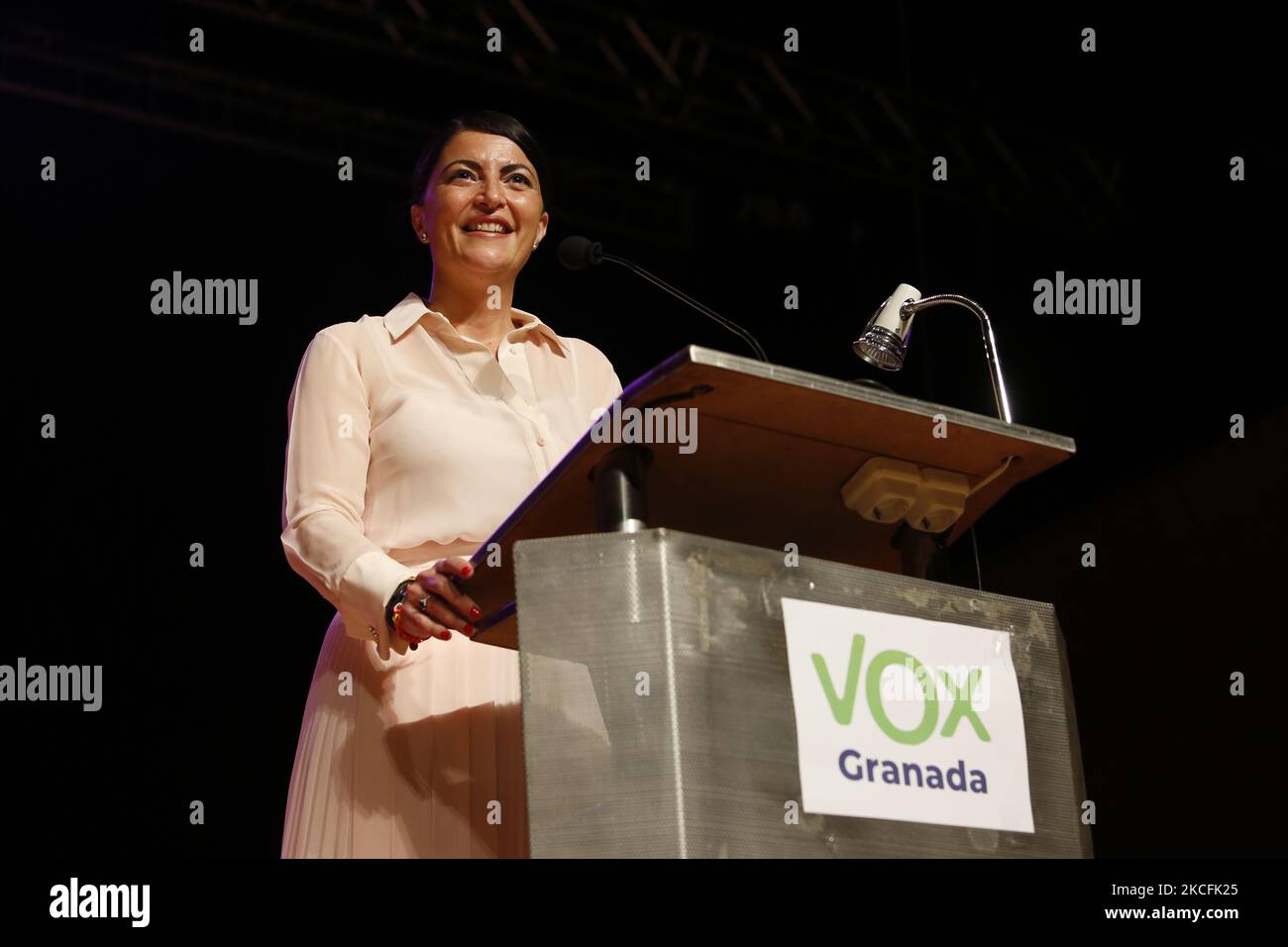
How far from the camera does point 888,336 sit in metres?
2.02

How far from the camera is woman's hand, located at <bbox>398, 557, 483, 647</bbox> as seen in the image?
64.3 inches

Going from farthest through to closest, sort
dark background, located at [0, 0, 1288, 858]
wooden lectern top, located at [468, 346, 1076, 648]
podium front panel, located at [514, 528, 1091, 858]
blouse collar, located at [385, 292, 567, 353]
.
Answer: dark background, located at [0, 0, 1288, 858], blouse collar, located at [385, 292, 567, 353], wooden lectern top, located at [468, 346, 1076, 648], podium front panel, located at [514, 528, 1091, 858]

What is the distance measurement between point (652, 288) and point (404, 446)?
116 inches

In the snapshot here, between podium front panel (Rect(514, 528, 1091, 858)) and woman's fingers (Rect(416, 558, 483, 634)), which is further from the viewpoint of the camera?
woman's fingers (Rect(416, 558, 483, 634))

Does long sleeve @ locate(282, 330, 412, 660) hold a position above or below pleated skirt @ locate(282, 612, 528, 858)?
above

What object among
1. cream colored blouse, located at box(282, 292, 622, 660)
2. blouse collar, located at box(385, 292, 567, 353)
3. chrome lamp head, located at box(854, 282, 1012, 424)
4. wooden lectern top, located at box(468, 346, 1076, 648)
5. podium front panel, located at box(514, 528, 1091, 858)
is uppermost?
blouse collar, located at box(385, 292, 567, 353)

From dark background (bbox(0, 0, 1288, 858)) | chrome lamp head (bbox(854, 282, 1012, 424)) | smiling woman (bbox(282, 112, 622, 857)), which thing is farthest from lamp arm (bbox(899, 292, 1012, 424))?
dark background (bbox(0, 0, 1288, 858))

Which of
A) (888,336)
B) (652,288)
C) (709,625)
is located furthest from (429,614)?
(652,288)

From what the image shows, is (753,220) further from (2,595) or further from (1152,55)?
(2,595)

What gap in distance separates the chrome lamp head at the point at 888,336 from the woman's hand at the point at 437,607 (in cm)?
67

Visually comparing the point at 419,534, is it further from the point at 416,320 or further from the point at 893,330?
the point at 893,330

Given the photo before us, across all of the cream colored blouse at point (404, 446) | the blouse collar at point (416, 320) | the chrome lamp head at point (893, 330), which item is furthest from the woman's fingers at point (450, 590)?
the chrome lamp head at point (893, 330)

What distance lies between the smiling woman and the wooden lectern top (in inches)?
5.3

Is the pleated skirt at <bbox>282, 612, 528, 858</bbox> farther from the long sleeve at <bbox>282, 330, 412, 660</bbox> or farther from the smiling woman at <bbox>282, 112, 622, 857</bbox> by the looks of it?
the long sleeve at <bbox>282, 330, 412, 660</bbox>
